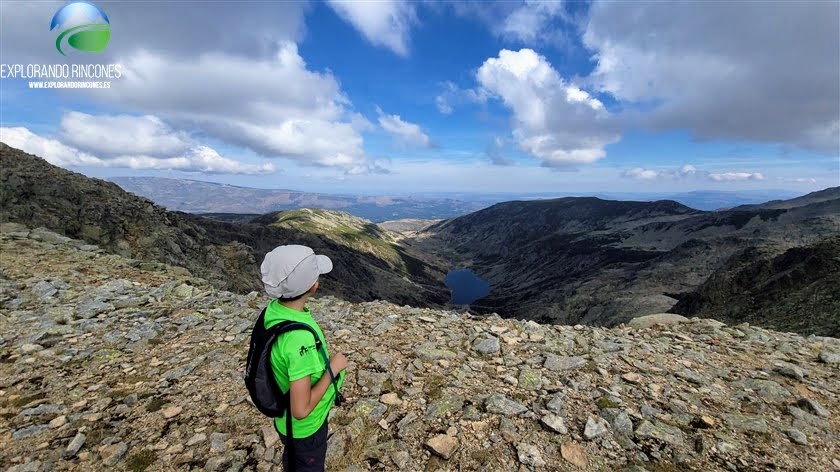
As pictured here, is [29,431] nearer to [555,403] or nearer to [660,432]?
[555,403]

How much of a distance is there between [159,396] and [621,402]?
36.4 feet

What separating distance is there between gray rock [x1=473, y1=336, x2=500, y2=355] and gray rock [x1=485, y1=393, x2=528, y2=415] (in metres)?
2.40

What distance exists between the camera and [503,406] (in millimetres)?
8125

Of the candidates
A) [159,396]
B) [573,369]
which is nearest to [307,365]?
[159,396]

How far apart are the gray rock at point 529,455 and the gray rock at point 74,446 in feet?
28.3

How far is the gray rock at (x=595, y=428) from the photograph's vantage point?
7.21 m

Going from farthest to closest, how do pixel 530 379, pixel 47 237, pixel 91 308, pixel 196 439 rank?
1. pixel 47 237
2. pixel 91 308
3. pixel 530 379
4. pixel 196 439

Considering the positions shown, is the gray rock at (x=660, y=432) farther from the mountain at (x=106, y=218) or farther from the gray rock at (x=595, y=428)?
the mountain at (x=106, y=218)

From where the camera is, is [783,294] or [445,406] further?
[783,294]

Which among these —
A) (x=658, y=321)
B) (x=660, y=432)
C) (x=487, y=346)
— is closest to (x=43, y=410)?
(x=487, y=346)

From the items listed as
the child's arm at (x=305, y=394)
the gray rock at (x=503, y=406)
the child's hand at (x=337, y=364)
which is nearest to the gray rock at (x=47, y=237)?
the child's hand at (x=337, y=364)

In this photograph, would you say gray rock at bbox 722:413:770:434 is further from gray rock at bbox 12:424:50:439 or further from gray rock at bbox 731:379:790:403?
gray rock at bbox 12:424:50:439

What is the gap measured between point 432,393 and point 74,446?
7.35 metres

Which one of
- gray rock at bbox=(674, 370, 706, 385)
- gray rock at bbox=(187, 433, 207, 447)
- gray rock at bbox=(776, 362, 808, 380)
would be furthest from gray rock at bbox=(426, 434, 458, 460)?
gray rock at bbox=(776, 362, 808, 380)
